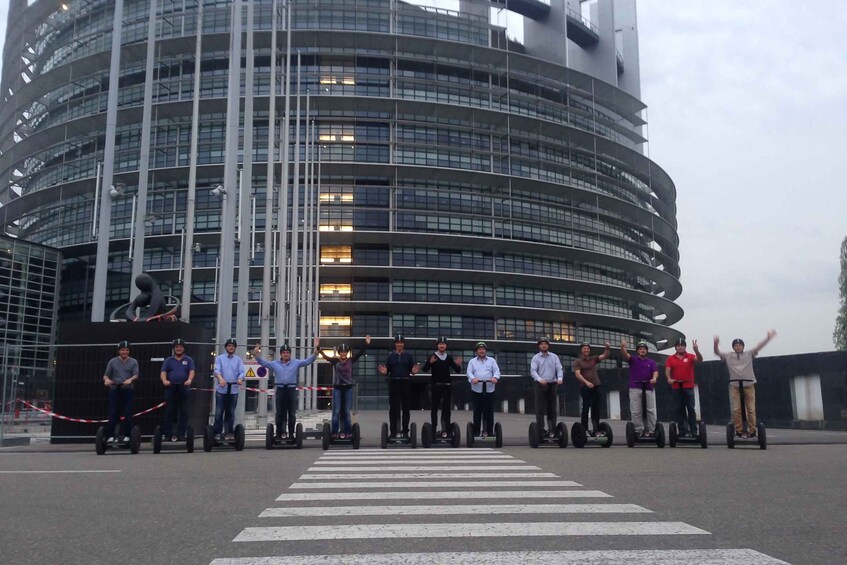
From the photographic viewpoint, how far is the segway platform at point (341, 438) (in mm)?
14008

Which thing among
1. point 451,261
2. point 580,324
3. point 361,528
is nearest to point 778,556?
point 361,528

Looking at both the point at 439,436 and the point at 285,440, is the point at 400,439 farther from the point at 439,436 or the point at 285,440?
the point at 285,440

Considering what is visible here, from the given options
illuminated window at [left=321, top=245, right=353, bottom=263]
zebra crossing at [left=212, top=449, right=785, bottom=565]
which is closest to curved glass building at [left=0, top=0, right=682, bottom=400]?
illuminated window at [left=321, top=245, right=353, bottom=263]

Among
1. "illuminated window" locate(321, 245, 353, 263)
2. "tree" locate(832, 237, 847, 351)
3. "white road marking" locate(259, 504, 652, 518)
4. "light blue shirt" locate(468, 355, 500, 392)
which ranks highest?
"illuminated window" locate(321, 245, 353, 263)

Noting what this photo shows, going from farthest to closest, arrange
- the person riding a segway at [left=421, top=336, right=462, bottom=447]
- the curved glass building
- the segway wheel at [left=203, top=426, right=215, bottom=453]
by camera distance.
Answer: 1. the curved glass building
2. the person riding a segway at [left=421, top=336, right=462, bottom=447]
3. the segway wheel at [left=203, top=426, right=215, bottom=453]

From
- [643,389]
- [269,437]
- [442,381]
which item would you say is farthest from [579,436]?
[269,437]

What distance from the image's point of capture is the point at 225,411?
14422mm

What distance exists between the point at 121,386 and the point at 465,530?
10.1 m

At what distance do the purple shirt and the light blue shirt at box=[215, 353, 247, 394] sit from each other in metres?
7.71

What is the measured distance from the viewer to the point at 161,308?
20625mm

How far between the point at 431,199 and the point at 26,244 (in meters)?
A: 32.9

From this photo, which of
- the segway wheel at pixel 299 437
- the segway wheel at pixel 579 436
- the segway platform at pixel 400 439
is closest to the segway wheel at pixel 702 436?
the segway wheel at pixel 579 436

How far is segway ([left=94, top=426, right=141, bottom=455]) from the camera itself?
12938 mm

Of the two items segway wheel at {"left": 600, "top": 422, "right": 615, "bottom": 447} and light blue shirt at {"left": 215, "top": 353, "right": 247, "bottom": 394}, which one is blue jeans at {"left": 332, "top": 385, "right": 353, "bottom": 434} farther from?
segway wheel at {"left": 600, "top": 422, "right": 615, "bottom": 447}
